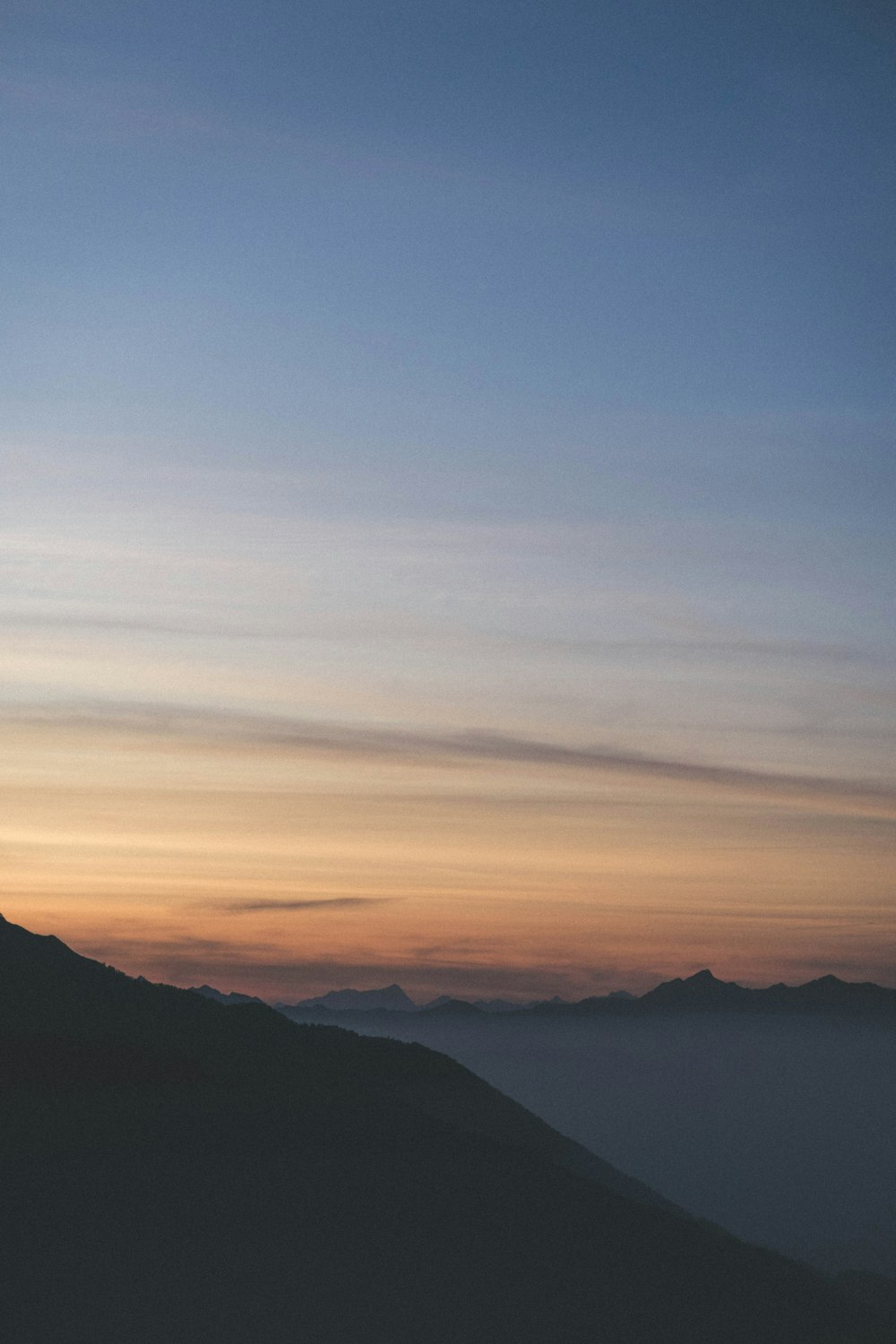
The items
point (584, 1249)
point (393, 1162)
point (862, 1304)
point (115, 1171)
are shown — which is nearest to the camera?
point (115, 1171)

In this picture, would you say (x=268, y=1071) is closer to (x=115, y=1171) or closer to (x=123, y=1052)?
(x=123, y=1052)

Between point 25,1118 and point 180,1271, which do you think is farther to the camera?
point 25,1118

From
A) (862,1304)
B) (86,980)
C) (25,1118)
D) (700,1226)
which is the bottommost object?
(862,1304)

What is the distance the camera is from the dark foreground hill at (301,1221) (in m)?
61.2

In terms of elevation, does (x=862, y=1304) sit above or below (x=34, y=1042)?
below

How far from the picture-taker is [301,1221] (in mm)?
68875

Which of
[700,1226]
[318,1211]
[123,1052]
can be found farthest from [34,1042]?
[700,1226]

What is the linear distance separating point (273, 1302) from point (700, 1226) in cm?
3925

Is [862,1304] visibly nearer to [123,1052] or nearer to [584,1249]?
[584,1249]

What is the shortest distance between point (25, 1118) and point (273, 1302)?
2146cm

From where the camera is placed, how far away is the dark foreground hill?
61188 millimetres

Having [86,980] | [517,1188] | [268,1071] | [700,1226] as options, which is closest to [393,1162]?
[517,1188]

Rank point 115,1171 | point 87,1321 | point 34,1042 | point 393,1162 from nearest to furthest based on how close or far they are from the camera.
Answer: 1. point 87,1321
2. point 115,1171
3. point 393,1162
4. point 34,1042

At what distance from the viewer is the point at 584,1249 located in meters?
74.6
